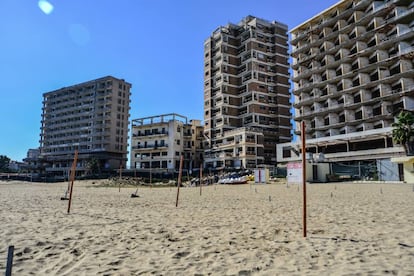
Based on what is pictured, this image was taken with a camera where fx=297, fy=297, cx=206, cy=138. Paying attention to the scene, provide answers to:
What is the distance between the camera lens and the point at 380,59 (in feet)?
181

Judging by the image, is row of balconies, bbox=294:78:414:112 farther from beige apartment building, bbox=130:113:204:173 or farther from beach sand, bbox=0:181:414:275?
beach sand, bbox=0:181:414:275

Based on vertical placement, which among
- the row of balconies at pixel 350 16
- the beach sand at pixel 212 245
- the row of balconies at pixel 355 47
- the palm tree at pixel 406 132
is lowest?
the beach sand at pixel 212 245

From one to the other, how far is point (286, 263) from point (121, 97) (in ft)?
325

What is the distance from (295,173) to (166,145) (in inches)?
1884

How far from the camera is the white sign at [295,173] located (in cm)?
3466

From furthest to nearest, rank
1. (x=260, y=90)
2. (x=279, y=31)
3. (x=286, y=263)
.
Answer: (x=279, y=31) → (x=260, y=90) → (x=286, y=263)

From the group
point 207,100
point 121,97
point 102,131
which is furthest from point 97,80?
point 207,100

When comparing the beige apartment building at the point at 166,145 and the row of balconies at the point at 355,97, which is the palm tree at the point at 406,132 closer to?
the row of balconies at the point at 355,97

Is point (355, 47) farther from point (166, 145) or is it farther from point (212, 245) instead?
point (212, 245)

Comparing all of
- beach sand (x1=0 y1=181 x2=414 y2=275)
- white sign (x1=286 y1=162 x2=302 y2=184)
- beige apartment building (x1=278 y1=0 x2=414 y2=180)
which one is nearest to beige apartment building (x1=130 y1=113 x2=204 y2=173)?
beige apartment building (x1=278 y1=0 x2=414 y2=180)

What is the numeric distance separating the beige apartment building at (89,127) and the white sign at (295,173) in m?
63.3

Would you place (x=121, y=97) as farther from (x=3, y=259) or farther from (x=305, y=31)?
(x=3, y=259)

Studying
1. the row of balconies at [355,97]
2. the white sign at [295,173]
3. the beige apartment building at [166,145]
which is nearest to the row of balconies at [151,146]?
the beige apartment building at [166,145]

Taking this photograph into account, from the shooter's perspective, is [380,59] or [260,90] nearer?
[380,59]
